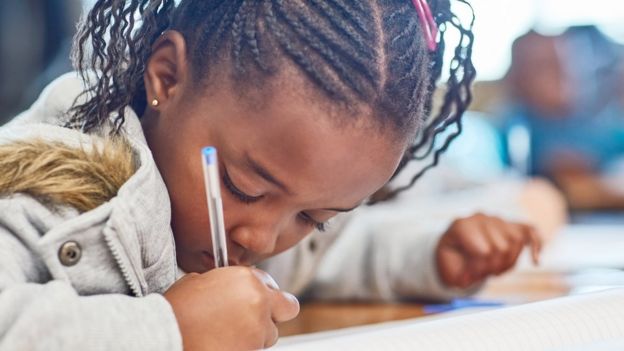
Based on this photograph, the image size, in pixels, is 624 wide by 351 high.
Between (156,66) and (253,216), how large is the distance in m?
0.08

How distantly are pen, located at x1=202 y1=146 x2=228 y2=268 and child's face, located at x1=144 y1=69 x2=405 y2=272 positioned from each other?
30 mm

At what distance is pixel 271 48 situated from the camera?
1.33ft

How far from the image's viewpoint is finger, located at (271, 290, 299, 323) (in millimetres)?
375

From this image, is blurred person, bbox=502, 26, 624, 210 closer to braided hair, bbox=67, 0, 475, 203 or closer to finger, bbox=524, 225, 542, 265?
finger, bbox=524, 225, 542, 265

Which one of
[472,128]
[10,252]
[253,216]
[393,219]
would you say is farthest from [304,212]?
[472,128]

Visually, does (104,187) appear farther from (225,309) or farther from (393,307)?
(393,307)

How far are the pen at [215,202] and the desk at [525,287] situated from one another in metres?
0.15

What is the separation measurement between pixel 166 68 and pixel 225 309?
13 cm

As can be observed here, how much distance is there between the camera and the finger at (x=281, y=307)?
0.37m

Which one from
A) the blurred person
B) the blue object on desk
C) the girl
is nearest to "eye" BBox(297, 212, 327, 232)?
the girl

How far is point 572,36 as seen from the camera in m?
1.89

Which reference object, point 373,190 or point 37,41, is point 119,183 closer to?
point 373,190

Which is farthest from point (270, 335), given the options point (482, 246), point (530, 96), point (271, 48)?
point (530, 96)

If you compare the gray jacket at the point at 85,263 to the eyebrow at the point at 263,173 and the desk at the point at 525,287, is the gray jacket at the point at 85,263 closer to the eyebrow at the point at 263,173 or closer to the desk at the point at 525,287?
the eyebrow at the point at 263,173
